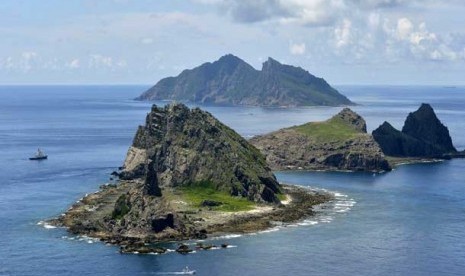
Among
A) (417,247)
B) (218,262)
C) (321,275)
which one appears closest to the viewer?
(321,275)

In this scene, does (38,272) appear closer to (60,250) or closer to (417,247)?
(60,250)

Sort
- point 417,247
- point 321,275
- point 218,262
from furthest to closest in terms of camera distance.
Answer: point 417,247, point 218,262, point 321,275

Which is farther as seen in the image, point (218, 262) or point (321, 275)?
point (218, 262)

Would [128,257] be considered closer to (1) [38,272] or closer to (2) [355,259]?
(1) [38,272]

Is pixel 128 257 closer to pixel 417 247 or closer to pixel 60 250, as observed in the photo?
pixel 60 250

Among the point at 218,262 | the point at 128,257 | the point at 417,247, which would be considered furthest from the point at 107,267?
the point at 417,247

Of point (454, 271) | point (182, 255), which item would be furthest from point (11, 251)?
point (454, 271)

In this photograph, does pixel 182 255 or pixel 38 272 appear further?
pixel 182 255
